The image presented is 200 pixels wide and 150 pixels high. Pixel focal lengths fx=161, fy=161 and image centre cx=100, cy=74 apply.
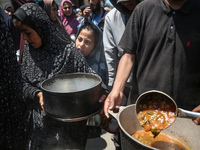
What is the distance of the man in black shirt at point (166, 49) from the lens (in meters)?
1.27

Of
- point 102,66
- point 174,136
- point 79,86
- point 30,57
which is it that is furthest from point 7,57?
point 174,136

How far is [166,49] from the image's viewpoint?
52.4 inches

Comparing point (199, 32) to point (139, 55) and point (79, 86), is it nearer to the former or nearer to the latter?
point (139, 55)

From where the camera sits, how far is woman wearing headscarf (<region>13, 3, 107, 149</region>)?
177 centimetres

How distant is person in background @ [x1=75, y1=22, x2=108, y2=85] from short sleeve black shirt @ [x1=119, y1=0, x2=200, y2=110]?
3.18ft

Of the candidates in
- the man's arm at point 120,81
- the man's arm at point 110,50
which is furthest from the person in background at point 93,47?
the man's arm at point 120,81

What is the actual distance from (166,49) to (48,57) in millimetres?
1271

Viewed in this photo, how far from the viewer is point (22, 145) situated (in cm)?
179

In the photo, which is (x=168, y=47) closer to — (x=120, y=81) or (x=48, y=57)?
(x=120, y=81)

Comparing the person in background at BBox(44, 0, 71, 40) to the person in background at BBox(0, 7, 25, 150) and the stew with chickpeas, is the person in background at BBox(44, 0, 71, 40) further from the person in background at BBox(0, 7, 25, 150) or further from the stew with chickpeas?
the stew with chickpeas

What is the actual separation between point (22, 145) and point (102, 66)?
4.73 feet

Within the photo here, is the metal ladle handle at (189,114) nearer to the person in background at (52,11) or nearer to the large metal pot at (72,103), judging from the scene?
the large metal pot at (72,103)

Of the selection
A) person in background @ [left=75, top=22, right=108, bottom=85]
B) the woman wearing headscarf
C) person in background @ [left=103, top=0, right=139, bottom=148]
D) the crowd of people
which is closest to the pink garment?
person in background @ [left=75, top=22, right=108, bottom=85]

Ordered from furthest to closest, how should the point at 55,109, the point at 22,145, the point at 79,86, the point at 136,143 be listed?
the point at 22,145
the point at 79,86
the point at 55,109
the point at 136,143
